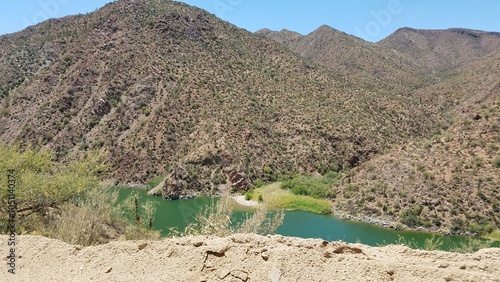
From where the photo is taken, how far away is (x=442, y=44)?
175000 mm

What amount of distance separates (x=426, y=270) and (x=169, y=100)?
66833mm

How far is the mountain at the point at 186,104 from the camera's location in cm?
6044

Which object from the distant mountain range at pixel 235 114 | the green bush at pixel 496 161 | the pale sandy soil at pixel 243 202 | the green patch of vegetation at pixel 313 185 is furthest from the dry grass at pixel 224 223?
the green patch of vegetation at pixel 313 185

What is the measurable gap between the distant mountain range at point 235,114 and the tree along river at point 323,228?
7.69ft

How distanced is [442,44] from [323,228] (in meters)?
162

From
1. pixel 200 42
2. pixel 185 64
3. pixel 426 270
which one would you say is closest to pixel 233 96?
pixel 185 64

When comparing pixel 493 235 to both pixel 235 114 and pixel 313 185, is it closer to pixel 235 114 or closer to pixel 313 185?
pixel 313 185

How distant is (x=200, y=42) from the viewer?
82.7 meters

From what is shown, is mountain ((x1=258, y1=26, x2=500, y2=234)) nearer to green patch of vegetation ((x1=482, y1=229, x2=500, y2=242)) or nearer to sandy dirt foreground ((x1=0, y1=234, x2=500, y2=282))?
green patch of vegetation ((x1=482, y1=229, x2=500, y2=242))

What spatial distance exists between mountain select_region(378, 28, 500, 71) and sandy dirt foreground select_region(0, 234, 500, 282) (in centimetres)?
15777

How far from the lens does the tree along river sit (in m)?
34.1

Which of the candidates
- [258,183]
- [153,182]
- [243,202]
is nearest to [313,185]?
[258,183]

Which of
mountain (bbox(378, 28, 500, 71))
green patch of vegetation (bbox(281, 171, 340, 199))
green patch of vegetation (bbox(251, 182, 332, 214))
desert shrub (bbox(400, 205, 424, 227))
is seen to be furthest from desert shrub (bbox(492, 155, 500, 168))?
mountain (bbox(378, 28, 500, 71))

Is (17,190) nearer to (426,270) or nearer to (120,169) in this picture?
(426,270)
